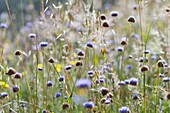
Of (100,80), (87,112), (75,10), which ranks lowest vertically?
(87,112)

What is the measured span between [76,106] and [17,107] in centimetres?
30

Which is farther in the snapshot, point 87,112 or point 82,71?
point 82,71

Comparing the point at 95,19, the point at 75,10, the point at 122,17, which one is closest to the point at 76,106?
the point at 95,19

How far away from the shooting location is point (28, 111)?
2555mm

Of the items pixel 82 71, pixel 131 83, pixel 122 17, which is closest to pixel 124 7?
pixel 122 17

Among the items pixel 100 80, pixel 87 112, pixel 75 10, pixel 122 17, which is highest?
pixel 122 17

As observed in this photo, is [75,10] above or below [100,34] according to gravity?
above

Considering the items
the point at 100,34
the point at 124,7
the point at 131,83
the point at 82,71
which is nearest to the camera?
the point at 131,83

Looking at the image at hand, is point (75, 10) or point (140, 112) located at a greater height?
point (75, 10)

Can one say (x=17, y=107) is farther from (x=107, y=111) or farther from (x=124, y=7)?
(x=124, y=7)

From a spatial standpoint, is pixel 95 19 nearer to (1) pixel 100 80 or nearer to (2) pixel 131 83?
(1) pixel 100 80

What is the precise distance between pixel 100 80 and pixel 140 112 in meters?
0.25

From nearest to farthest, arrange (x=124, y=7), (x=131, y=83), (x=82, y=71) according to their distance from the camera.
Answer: (x=131, y=83) → (x=82, y=71) → (x=124, y=7)

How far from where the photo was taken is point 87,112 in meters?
2.26
